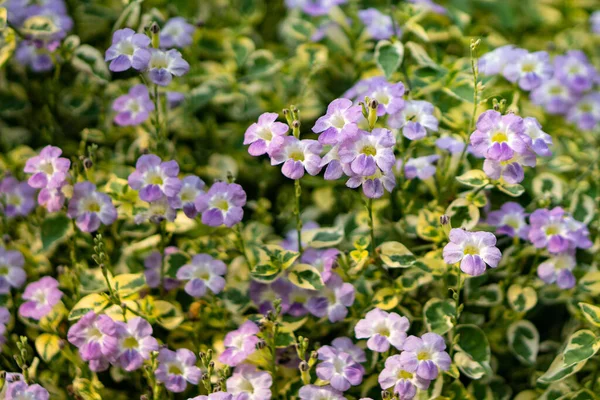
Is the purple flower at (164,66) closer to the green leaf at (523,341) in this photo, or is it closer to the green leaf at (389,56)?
the green leaf at (389,56)

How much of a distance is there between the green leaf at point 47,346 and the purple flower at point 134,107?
23.7 inches

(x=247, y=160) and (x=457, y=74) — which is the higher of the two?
(x=457, y=74)

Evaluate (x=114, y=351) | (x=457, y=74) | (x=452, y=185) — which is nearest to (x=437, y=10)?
(x=457, y=74)

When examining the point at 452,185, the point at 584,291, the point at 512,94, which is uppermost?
the point at 512,94

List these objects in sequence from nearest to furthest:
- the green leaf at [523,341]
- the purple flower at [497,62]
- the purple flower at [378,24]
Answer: the green leaf at [523,341] → the purple flower at [497,62] → the purple flower at [378,24]

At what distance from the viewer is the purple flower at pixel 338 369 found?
5.08ft

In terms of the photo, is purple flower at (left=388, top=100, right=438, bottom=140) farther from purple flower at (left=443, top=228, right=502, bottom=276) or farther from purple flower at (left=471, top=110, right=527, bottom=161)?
purple flower at (left=443, top=228, right=502, bottom=276)

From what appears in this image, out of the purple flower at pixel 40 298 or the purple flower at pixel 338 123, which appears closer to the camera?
the purple flower at pixel 338 123

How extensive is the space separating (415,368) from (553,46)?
1.53 metres

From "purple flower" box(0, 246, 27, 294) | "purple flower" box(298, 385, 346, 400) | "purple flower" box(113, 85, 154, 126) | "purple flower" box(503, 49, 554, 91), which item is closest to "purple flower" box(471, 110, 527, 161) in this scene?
"purple flower" box(503, 49, 554, 91)

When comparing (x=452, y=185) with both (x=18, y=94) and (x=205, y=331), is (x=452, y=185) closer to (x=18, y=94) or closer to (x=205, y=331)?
(x=205, y=331)

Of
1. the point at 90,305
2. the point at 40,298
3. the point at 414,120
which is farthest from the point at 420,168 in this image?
the point at 40,298

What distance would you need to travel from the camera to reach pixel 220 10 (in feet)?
8.80

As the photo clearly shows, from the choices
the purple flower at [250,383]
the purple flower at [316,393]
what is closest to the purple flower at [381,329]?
the purple flower at [316,393]
